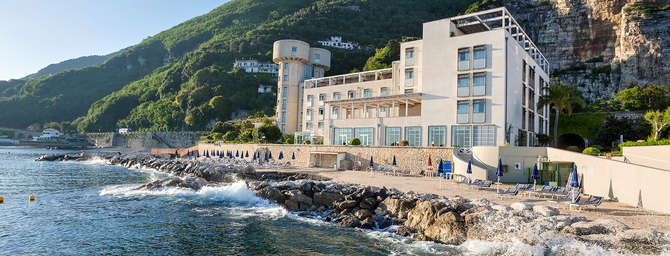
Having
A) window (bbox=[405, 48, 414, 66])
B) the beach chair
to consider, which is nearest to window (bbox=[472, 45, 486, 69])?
window (bbox=[405, 48, 414, 66])

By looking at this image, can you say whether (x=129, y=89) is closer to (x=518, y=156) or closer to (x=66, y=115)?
(x=66, y=115)

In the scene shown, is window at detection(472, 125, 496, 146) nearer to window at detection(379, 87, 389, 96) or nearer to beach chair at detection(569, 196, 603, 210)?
beach chair at detection(569, 196, 603, 210)

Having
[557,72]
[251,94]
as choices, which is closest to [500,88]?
[557,72]

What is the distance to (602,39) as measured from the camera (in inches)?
2859

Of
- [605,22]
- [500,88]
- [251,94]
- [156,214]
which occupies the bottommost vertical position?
[156,214]

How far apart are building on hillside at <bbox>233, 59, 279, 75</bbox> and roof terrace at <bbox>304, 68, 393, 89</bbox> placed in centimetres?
5840

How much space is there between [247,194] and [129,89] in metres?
147

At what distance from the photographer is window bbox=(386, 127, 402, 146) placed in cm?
3415

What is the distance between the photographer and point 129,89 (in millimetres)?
144500

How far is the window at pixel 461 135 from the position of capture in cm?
3081

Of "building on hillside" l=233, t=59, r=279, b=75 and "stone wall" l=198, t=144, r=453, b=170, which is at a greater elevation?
"building on hillside" l=233, t=59, r=279, b=75

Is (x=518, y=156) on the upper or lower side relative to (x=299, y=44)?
lower

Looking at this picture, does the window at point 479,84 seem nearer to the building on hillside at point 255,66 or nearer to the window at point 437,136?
the window at point 437,136

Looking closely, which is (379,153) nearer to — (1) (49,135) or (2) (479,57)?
(2) (479,57)
